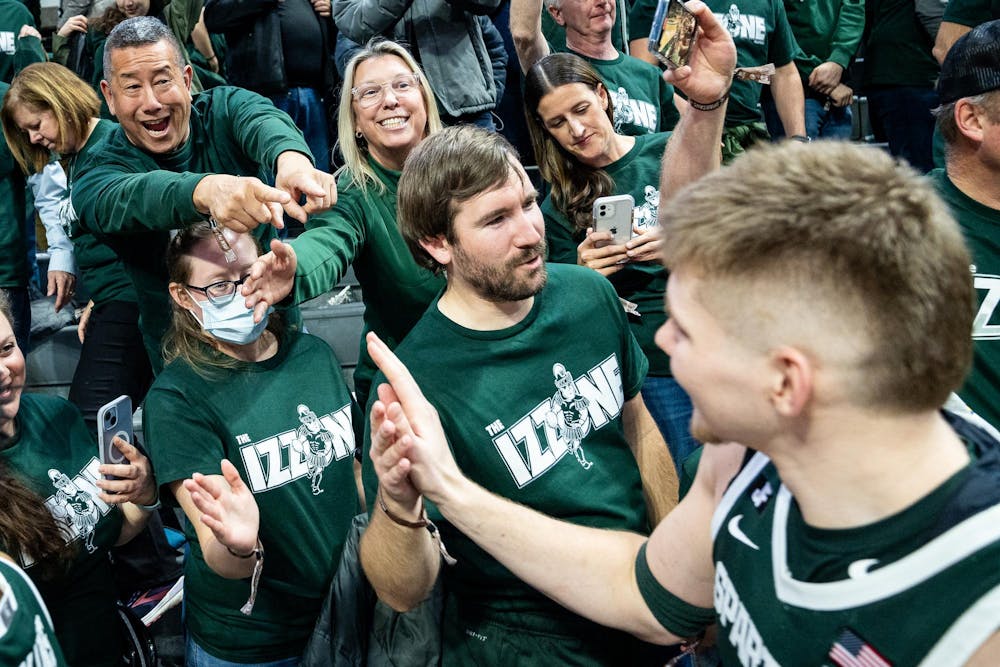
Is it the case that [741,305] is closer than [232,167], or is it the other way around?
[741,305]

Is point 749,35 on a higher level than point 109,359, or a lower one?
higher

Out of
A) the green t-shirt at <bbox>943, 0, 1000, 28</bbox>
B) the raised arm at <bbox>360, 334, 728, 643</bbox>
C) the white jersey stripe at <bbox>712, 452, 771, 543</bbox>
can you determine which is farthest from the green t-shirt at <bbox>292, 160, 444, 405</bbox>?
the green t-shirt at <bbox>943, 0, 1000, 28</bbox>

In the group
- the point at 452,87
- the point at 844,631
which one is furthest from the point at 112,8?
the point at 844,631

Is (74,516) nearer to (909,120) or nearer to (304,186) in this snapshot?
(304,186)

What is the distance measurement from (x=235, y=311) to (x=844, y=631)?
5.88 feet

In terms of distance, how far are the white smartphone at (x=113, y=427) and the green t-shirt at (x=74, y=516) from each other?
148mm

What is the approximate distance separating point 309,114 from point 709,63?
3.03m

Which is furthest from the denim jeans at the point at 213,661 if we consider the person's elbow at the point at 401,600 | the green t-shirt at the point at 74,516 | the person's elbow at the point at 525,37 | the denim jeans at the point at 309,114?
the denim jeans at the point at 309,114

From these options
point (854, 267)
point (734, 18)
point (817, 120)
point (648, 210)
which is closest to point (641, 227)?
point (648, 210)

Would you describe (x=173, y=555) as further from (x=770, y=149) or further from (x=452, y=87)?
(x=770, y=149)

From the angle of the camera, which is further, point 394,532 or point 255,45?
point 255,45

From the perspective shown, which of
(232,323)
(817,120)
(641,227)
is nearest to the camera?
(232,323)

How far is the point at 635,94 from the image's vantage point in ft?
12.6

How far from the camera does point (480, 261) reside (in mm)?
2242
